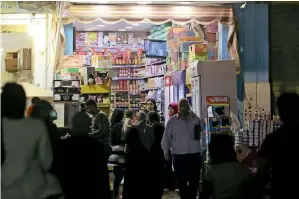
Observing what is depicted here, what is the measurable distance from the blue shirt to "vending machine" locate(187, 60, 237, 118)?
4.23ft

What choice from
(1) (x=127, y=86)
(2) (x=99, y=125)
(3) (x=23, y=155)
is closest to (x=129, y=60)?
(1) (x=127, y=86)

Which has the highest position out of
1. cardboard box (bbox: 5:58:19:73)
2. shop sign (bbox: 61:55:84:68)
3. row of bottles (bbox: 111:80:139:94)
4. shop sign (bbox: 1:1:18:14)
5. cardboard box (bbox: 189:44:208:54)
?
shop sign (bbox: 1:1:18:14)

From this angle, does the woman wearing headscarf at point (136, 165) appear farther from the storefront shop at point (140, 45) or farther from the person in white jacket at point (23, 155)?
the person in white jacket at point (23, 155)

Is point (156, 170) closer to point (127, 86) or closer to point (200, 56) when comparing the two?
point (200, 56)

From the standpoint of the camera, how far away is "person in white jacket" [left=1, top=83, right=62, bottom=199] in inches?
195

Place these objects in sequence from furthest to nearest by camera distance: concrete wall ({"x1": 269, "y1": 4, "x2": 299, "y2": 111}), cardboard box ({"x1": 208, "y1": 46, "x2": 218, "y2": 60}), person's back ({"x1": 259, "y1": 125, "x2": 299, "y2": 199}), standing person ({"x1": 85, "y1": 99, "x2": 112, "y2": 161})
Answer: cardboard box ({"x1": 208, "y1": 46, "x2": 218, "y2": 60}) → concrete wall ({"x1": 269, "y1": 4, "x2": 299, "y2": 111}) → standing person ({"x1": 85, "y1": 99, "x2": 112, "y2": 161}) → person's back ({"x1": 259, "y1": 125, "x2": 299, "y2": 199})

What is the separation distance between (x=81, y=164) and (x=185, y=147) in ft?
10.8

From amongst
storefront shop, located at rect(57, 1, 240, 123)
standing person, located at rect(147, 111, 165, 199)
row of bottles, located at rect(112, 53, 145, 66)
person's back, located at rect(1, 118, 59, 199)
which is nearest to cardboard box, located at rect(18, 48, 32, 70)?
storefront shop, located at rect(57, 1, 240, 123)

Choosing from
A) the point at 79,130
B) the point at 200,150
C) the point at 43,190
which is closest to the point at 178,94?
the point at 200,150

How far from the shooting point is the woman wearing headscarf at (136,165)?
8.19m

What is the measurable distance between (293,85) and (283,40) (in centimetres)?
90

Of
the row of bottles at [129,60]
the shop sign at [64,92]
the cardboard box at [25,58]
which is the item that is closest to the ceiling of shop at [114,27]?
the row of bottles at [129,60]

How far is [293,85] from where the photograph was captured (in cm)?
1109

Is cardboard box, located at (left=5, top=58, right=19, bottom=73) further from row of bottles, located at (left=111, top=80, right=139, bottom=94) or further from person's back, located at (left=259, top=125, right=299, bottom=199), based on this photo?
row of bottles, located at (left=111, top=80, right=139, bottom=94)
